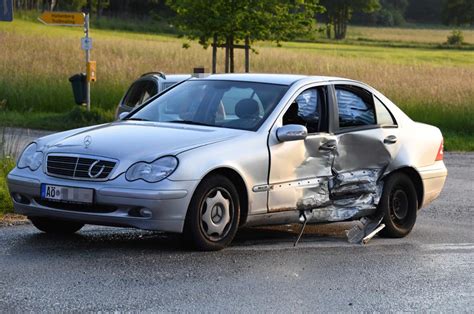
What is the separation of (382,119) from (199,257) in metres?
2.91

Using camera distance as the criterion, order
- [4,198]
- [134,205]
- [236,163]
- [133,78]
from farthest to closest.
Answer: [133,78] < [4,198] < [236,163] < [134,205]

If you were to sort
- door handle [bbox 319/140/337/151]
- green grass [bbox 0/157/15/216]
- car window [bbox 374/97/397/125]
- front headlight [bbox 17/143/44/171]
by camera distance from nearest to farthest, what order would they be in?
front headlight [bbox 17/143/44/171], door handle [bbox 319/140/337/151], car window [bbox 374/97/397/125], green grass [bbox 0/157/15/216]

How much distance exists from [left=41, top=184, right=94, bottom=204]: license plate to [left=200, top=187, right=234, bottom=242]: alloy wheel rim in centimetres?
91

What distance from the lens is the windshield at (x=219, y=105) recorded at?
9.30 meters

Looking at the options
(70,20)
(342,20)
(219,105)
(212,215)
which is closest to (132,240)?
(212,215)

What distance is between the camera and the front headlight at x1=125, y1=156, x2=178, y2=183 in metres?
8.15

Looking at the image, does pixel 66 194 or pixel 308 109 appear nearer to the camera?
pixel 66 194

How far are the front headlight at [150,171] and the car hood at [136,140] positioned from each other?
0.05m

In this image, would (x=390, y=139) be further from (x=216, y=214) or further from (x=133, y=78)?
(x=133, y=78)

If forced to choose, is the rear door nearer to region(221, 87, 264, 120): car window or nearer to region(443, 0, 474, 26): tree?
region(221, 87, 264, 120): car window

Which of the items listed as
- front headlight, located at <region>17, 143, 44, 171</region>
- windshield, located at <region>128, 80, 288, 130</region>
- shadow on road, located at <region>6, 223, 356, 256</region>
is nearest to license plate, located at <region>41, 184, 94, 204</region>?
front headlight, located at <region>17, 143, 44, 171</region>

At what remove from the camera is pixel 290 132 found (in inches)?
356

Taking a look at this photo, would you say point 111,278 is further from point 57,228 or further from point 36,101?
point 36,101

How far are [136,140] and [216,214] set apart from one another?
885 mm
